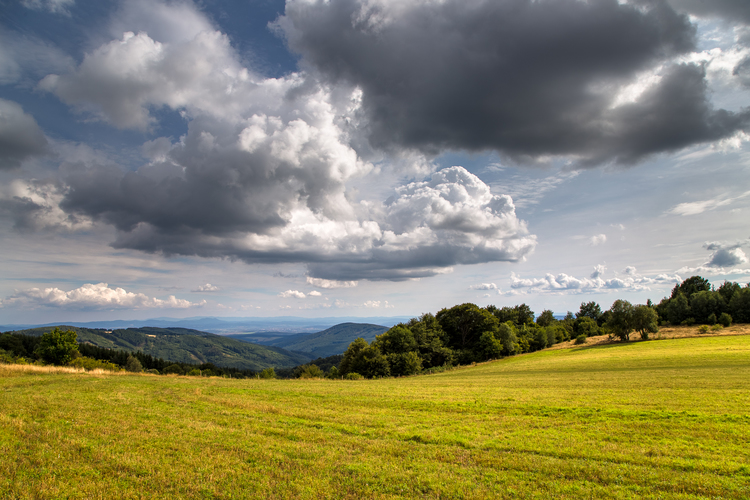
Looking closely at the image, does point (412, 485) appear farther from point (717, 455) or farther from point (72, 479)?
point (717, 455)

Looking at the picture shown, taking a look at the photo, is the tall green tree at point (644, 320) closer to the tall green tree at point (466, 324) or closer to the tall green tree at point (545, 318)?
the tall green tree at point (466, 324)

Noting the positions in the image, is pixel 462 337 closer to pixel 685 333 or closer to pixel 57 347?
pixel 685 333

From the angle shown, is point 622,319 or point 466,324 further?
point 466,324

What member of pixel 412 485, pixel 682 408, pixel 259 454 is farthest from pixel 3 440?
pixel 682 408

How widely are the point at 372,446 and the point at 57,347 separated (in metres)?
78.0

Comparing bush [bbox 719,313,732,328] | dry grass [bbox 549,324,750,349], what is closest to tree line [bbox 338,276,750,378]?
bush [bbox 719,313,732,328]

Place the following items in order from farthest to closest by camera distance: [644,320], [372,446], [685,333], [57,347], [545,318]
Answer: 1. [545,318]
2. [685,333]
3. [644,320]
4. [57,347]
5. [372,446]

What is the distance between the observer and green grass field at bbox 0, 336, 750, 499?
891 cm

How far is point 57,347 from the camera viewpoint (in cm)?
6069

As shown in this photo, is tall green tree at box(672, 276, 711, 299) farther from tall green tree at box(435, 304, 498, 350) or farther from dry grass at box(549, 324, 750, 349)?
tall green tree at box(435, 304, 498, 350)

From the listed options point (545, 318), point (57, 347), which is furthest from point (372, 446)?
point (545, 318)

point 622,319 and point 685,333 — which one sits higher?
point 622,319

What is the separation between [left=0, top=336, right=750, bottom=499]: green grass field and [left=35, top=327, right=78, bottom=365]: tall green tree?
55517 millimetres

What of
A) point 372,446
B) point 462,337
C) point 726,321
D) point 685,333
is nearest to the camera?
point 372,446
